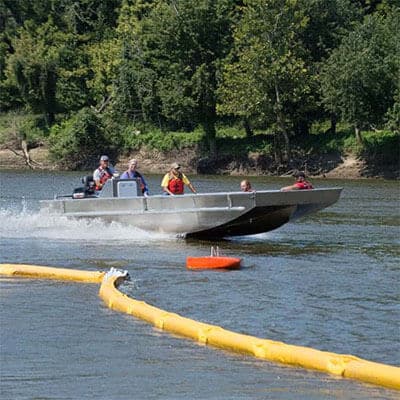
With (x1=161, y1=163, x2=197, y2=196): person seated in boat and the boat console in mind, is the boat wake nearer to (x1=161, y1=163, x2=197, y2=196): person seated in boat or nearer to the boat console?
the boat console

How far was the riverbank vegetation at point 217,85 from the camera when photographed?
62.4 m

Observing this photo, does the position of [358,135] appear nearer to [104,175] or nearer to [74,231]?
[104,175]

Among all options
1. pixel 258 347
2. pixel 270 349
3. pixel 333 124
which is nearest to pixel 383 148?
pixel 333 124

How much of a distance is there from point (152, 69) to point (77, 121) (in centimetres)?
601

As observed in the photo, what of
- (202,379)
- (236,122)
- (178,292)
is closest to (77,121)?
(236,122)

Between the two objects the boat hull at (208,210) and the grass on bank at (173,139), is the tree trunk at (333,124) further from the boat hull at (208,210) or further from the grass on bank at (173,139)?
the boat hull at (208,210)

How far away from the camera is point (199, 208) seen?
23328 millimetres

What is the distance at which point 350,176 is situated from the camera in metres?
61.3

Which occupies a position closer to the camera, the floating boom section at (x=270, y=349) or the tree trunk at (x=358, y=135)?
the floating boom section at (x=270, y=349)

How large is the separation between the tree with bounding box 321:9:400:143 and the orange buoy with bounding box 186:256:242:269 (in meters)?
43.2

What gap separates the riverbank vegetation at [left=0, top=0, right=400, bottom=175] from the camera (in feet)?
205

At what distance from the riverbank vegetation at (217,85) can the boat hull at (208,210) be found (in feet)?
122

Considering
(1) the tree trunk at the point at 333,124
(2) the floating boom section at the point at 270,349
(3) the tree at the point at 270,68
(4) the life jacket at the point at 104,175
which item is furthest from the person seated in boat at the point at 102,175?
(1) the tree trunk at the point at 333,124

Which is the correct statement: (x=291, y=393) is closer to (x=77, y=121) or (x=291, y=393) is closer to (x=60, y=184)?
(x=60, y=184)
